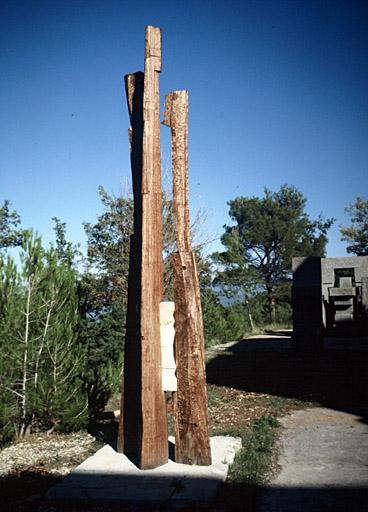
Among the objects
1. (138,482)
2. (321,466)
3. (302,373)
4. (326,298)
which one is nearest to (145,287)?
(138,482)

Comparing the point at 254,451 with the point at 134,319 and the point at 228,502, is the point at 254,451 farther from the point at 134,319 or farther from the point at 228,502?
the point at 134,319

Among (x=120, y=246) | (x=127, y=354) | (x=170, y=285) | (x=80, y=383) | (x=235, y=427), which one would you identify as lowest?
(x=235, y=427)

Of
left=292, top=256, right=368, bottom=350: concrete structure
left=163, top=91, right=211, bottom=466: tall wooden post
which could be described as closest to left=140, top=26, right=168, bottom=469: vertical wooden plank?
left=163, top=91, right=211, bottom=466: tall wooden post

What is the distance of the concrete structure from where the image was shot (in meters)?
10.5

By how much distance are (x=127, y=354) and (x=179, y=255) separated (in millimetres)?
1207

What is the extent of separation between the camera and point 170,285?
12.4m

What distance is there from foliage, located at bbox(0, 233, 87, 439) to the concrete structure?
6.05 metres

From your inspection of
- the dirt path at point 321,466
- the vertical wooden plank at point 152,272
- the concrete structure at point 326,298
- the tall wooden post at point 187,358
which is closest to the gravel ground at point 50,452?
the vertical wooden plank at point 152,272

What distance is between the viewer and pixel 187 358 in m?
4.09

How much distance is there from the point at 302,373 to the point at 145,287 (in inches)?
259

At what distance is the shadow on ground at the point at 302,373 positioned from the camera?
7.53 m

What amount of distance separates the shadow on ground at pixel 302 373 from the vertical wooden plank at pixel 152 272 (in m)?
3.33

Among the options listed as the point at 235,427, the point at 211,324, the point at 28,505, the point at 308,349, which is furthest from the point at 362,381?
the point at 211,324

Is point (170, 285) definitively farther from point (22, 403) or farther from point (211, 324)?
point (22, 403)
